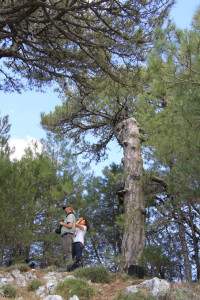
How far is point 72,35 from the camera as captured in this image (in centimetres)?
645

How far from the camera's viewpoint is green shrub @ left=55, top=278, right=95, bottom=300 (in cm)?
398

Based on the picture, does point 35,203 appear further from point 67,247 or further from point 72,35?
point 72,35

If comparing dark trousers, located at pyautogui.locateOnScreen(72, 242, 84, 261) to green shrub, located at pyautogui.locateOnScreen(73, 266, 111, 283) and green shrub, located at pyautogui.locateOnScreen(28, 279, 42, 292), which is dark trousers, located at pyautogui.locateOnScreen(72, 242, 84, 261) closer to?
green shrub, located at pyautogui.locateOnScreen(73, 266, 111, 283)

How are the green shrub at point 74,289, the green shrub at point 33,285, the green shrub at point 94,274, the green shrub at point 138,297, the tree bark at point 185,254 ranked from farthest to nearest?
the tree bark at point 185,254 < the green shrub at point 94,274 < the green shrub at point 33,285 < the green shrub at point 74,289 < the green shrub at point 138,297

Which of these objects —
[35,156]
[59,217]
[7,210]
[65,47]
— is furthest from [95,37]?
[35,156]

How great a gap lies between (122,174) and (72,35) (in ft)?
11.4

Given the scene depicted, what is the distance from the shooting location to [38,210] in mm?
8719

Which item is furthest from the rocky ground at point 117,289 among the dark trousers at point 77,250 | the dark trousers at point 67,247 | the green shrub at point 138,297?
the dark trousers at point 77,250

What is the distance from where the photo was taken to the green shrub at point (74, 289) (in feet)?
13.1

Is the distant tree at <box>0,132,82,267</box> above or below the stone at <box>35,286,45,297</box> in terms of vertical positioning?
above

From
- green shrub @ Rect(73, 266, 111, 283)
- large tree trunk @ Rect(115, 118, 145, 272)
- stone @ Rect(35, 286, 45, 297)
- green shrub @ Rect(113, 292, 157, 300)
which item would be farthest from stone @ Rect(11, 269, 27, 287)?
large tree trunk @ Rect(115, 118, 145, 272)

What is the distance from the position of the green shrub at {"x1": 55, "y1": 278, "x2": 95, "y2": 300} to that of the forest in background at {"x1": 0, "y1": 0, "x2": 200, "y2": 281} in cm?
235

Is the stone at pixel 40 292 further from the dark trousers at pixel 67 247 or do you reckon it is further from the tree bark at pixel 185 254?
the tree bark at pixel 185 254

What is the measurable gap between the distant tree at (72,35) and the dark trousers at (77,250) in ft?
11.4
